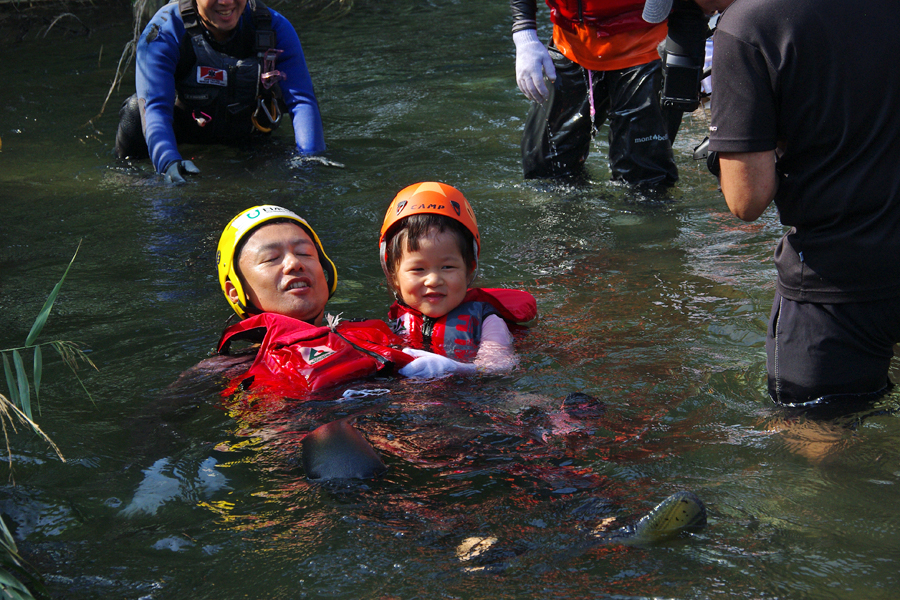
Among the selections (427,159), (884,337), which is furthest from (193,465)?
(427,159)

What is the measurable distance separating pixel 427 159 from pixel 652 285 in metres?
3.34

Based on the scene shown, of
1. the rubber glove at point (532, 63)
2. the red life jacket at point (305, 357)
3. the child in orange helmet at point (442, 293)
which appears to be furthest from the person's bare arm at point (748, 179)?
the rubber glove at point (532, 63)

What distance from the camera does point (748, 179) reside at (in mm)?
2795

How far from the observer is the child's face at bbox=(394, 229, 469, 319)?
4023 millimetres

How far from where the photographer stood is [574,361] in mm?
4086

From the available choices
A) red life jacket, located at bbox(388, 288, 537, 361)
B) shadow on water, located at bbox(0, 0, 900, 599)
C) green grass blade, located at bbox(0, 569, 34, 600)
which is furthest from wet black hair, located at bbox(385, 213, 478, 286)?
green grass blade, located at bbox(0, 569, 34, 600)

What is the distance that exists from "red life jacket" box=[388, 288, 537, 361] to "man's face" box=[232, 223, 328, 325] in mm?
443

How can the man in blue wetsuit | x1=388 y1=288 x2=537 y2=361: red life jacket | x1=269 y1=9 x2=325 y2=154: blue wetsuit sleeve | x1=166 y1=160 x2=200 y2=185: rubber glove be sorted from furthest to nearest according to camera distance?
x1=269 y1=9 x2=325 y2=154: blue wetsuit sleeve
the man in blue wetsuit
x1=166 y1=160 x2=200 y2=185: rubber glove
x1=388 y1=288 x2=537 y2=361: red life jacket

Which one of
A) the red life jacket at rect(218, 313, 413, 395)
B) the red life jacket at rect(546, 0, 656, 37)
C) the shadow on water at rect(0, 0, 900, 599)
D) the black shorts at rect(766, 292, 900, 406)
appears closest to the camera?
the shadow on water at rect(0, 0, 900, 599)

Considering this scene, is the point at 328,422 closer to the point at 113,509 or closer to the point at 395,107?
the point at 113,509

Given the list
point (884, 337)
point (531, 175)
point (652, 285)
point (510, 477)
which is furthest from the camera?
point (531, 175)

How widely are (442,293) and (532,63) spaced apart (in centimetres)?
235

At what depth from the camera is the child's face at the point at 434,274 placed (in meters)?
4.02

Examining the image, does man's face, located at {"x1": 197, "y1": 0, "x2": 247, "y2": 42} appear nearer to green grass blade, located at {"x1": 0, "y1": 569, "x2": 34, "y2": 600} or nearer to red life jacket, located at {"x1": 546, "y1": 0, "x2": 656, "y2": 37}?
red life jacket, located at {"x1": 546, "y1": 0, "x2": 656, "y2": 37}
